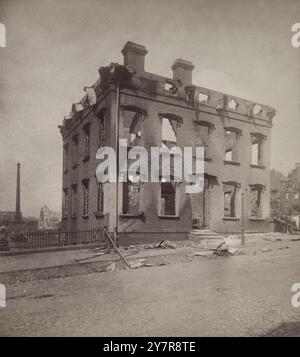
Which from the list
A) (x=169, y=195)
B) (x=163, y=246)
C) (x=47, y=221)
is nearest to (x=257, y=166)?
(x=169, y=195)

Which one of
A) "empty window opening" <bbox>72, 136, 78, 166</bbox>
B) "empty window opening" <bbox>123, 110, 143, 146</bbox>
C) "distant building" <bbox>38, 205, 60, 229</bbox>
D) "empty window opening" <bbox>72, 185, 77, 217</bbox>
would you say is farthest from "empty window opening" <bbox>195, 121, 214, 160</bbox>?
"distant building" <bbox>38, 205, 60, 229</bbox>

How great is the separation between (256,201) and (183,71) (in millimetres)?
8570

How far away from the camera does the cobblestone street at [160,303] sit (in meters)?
4.73

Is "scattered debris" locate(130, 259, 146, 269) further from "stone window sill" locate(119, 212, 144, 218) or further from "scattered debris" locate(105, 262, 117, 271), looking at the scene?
"stone window sill" locate(119, 212, 144, 218)

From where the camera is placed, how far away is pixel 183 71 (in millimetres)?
15195

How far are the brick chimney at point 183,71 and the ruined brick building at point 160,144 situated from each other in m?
0.05

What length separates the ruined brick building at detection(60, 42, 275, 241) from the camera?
13.4 meters

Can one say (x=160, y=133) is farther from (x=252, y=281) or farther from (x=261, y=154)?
(x=252, y=281)

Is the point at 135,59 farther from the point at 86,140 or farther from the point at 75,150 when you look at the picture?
the point at 75,150

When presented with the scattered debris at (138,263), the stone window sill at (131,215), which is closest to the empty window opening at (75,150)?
the stone window sill at (131,215)

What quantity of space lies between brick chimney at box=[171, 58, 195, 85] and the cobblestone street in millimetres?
9631

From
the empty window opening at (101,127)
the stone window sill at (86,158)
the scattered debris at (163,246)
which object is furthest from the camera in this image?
the stone window sill at (86,158)

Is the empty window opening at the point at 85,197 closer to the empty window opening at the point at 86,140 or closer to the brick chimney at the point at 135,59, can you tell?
the empty window opening at the point at 86,140

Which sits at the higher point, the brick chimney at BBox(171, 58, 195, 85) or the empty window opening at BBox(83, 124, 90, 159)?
the brick chimney at BBox(171, 58, 195, 85)
